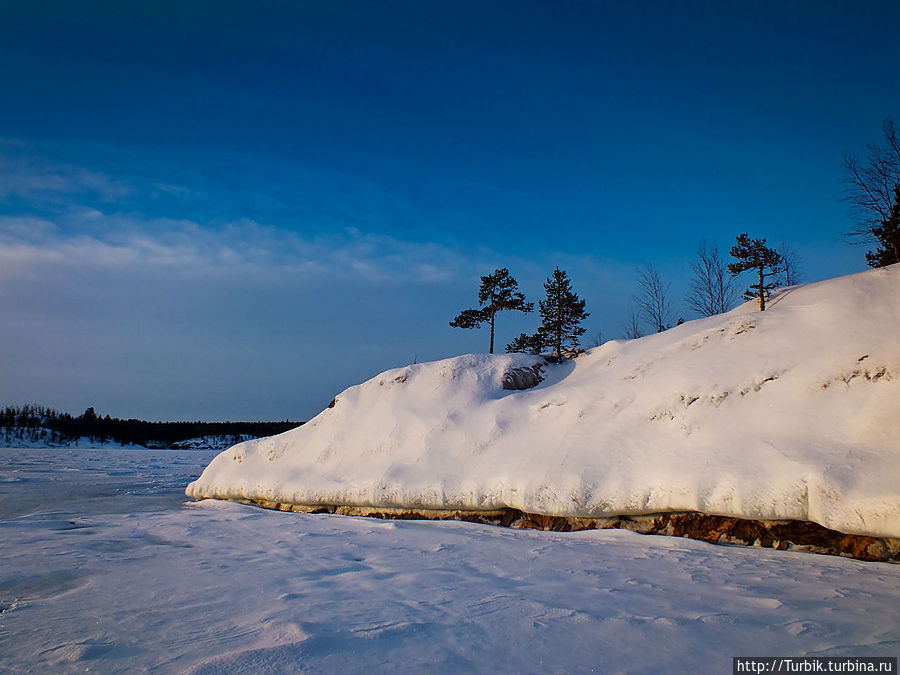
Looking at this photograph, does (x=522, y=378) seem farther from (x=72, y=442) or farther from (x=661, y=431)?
(x=72, y=442)

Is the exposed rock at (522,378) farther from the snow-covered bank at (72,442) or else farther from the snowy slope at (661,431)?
the snow-covered bank at (72,442)

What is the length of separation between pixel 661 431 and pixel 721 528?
6.38 ft

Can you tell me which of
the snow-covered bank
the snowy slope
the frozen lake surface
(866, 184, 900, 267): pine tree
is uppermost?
(866, 184, 900, 267): pine tree

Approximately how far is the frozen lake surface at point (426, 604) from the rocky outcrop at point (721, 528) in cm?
35

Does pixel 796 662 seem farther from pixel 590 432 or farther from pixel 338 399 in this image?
pixel 338 399

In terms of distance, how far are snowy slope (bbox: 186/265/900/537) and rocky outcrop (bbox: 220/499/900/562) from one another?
237 millimetres

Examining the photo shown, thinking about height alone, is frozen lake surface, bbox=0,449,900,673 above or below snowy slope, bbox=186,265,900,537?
below

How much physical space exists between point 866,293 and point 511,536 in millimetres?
7691

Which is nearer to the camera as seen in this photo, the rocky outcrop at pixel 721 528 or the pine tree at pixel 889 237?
the rocky outcrop at pixel 721 528

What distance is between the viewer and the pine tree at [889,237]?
Result: 14158 millimetres

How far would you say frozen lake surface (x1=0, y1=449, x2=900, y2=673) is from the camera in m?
3.22

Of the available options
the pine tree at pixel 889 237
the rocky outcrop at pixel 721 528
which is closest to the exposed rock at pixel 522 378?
the rocky outcrop at pixel 721 528

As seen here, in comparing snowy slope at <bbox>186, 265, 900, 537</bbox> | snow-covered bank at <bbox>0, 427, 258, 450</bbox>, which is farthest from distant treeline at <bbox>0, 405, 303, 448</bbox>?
snowy slope at <bbox>186, 265, 900, 537</bbox>

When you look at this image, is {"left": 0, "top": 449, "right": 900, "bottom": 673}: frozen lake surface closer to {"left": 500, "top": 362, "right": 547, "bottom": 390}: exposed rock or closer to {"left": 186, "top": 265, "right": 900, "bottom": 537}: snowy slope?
{"left": 186, "top": 265, "right": 900, "bottom": 537}: snowy slope
